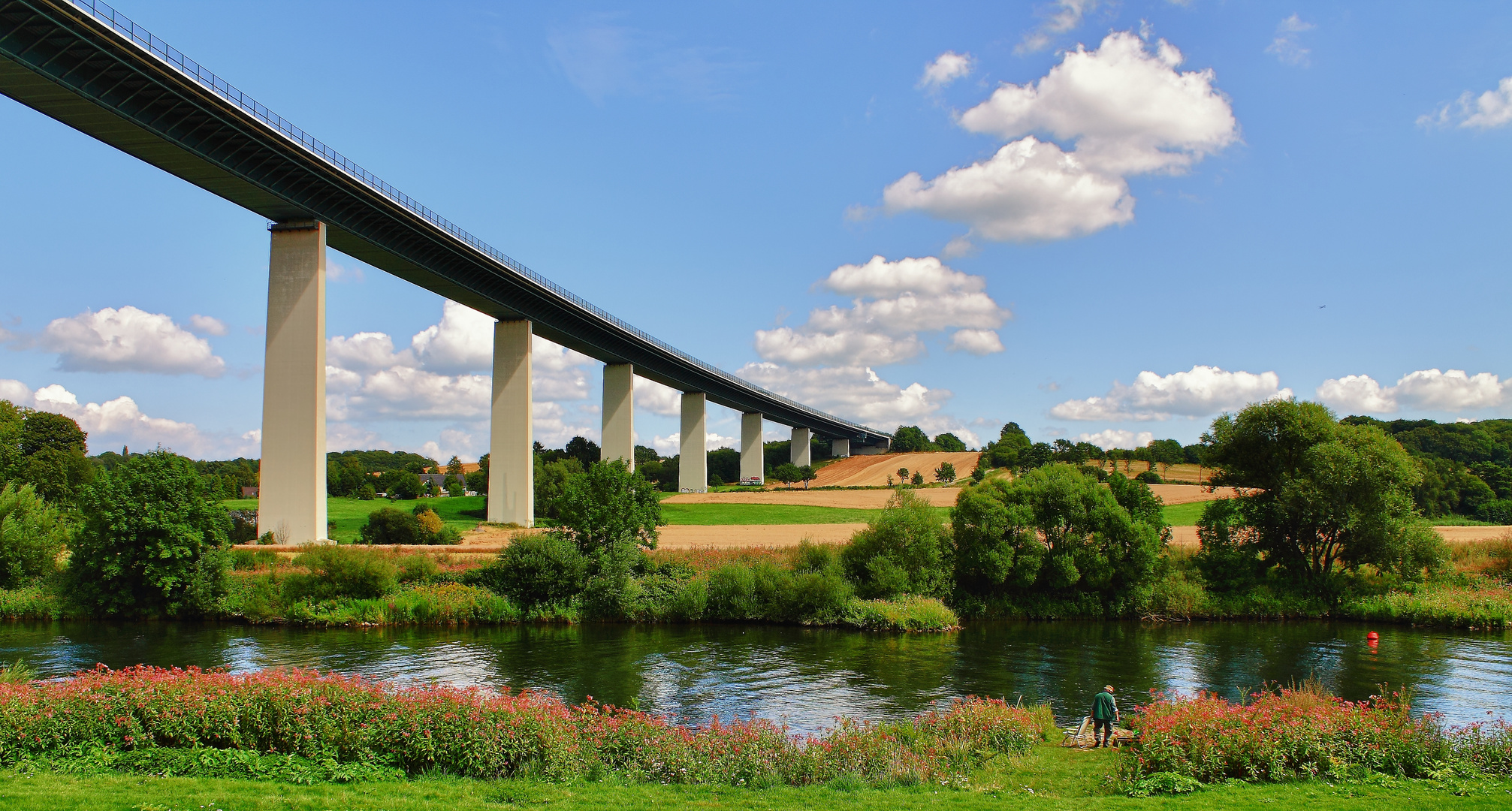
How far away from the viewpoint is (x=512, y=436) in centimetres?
7281

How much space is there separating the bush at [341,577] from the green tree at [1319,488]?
151ft

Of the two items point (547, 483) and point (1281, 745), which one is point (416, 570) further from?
point (547, 483)

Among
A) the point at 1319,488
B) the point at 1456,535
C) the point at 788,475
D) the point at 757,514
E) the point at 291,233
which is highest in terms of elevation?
the point at 291,233

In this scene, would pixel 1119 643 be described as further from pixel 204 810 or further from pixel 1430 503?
pixel 1430 503

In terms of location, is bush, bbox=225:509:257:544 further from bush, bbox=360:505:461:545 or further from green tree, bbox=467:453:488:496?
green tree, bbox=467:453:488:496

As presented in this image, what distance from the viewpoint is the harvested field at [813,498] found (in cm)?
9169

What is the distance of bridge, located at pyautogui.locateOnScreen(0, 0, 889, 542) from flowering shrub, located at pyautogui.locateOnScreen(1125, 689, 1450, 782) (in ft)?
147

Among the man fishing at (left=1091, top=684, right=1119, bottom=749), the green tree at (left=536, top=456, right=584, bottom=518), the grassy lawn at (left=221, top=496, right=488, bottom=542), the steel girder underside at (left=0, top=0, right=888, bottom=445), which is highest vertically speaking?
the steel girder underside at (left=0, top=0, right=888, bottom=445)

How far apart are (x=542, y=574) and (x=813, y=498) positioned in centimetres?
6172

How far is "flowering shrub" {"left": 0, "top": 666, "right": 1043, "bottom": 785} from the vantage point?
14.7 metres

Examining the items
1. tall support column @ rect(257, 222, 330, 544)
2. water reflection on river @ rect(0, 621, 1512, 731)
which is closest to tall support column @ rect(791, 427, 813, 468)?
tall support column @ rect(257, 222, 330, 544)

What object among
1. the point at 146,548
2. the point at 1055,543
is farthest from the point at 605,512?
the point at 1055,543

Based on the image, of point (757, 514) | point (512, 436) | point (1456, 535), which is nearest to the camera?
point (1456, 535)

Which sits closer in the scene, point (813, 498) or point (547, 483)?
point (547, 483)
